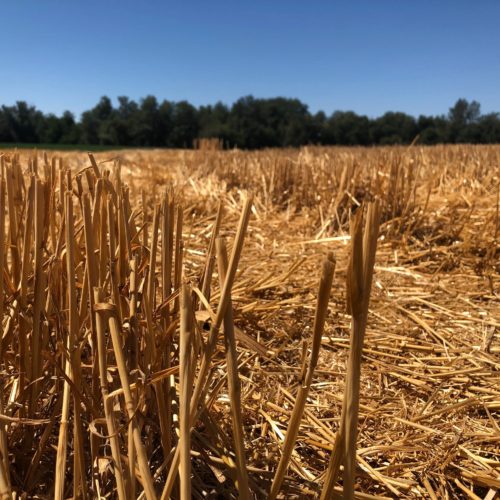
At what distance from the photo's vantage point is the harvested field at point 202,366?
0.74m

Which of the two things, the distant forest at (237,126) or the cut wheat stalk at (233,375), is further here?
the distant forest at (237,126)

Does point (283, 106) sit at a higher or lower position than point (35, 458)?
higher

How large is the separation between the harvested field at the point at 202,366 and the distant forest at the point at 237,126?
127 ft

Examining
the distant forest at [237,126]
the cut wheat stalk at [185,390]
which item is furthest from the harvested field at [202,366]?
the distant forest at [237,126]

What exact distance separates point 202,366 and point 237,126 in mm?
43744

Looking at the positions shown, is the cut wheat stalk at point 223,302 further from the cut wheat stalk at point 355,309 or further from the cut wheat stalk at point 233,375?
the cut wheat stalk at point 355,309

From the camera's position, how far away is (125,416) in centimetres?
87

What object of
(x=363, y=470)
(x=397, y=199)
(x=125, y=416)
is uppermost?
(x=397, y=199)

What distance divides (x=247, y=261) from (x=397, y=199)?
1.10 m

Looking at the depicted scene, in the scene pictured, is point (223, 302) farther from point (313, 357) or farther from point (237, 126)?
point (237, 126)

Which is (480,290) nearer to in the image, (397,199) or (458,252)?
(458,252)

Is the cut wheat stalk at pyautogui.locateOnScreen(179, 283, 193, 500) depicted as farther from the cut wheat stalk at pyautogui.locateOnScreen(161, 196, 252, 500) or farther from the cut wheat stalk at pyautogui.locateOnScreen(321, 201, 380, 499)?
the cut wheat stalk at pyautogui.locateOnScreen(321, 201, 380, 499)

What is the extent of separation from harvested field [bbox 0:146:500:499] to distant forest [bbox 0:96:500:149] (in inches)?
1519

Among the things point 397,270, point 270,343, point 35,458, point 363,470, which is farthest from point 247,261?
point 35,458
